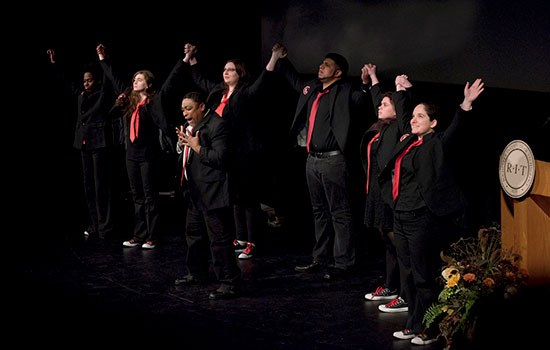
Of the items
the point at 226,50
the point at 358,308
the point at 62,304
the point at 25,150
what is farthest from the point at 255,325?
the point at 25,150

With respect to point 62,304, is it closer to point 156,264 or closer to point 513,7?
point 156,264

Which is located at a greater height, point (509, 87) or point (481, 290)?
point (509, 87)

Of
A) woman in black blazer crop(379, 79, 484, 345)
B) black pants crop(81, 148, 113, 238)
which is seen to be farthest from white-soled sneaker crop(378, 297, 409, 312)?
black pants crop(81, 148, 113, 238)

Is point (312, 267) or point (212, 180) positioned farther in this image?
point (312, 267)

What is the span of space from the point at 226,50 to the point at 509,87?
304cm

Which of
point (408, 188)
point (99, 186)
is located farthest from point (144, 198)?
point (408, 188)

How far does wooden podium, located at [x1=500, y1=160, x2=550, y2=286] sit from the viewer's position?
370 centimetres

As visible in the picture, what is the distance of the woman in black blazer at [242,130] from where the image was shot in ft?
19.5

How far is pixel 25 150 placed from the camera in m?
7.57

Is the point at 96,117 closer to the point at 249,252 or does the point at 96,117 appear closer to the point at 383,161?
the point at 249,252

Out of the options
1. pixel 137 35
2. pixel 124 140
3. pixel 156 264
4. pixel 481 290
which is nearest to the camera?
pixel 481 290

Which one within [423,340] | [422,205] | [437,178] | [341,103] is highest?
[341,103]

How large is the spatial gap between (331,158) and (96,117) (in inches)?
89.6

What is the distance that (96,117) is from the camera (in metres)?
6.79
